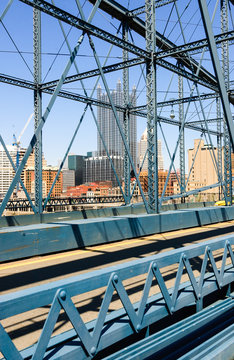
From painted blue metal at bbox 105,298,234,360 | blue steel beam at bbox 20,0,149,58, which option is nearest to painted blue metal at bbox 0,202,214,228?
blue steel beam at bbox 20,0,149,58

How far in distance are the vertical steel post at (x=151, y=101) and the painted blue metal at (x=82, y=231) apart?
1.36 meters

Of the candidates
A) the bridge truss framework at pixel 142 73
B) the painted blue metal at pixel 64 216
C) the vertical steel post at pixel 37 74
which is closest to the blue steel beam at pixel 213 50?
the bridge truss framework at pixel 142 73

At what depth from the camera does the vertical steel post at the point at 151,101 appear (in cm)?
1272

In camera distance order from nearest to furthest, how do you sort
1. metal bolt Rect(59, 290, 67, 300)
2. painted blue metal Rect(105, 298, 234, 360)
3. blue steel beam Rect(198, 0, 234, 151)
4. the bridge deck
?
metal bolt Rect(59, 290, 67, 300)
painted blue metal Rect(105, 298, 234, 360)
the bridge deck
blue steel beam Rect(198, 0, 234, 151)

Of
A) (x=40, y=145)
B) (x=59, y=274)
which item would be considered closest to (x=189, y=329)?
(x=59, y=274)

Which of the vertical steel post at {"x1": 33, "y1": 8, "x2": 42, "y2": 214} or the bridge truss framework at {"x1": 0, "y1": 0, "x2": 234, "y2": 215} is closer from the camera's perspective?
the bridge truss framework at {"x1": 0, "y1": 0, "x2": 234, "y2": 215}

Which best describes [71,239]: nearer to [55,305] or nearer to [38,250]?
[38,250]

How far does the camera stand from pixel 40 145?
1694 cm

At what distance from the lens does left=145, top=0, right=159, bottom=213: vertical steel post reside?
12719 mm

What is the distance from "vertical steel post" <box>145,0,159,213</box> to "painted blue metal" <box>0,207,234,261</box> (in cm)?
136

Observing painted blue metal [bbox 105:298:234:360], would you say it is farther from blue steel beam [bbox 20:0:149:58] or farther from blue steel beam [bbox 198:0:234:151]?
blue steel beam [bbox 20:0:149:58]

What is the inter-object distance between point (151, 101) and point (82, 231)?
20.8 feet

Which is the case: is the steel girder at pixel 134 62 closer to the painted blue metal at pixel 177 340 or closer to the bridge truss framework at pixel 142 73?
the bridge truss framework at pixel 142 73

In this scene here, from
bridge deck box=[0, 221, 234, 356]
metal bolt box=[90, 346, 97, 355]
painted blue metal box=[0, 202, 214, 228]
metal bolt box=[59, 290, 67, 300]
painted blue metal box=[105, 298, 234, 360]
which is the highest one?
metal bolt box=[59, 290, 67, 300]
